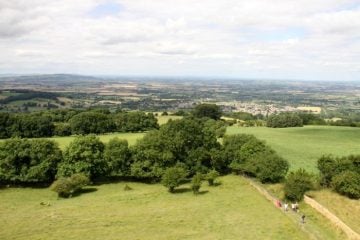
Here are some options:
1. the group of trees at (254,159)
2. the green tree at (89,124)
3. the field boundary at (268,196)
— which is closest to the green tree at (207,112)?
the green tree at (89,124)

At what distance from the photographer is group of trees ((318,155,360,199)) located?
49.4 m

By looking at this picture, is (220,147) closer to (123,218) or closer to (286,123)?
(123,218)

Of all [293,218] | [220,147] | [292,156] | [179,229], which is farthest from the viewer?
[292,156]

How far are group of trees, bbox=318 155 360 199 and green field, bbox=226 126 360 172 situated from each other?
373 inches

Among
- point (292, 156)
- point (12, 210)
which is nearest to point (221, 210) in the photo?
point (12, 210)

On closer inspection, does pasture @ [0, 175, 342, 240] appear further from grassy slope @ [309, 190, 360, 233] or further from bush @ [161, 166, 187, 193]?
grassy slope @ [309, 190, 360, 233]

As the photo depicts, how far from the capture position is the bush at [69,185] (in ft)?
180

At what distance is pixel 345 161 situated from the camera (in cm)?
5591

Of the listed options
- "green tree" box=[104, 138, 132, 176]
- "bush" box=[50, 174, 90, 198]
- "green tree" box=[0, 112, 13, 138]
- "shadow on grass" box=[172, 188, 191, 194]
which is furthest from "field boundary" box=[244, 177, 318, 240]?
"green tree" box=[0, 112, 13, 138]

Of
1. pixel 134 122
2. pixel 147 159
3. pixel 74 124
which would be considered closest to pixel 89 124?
pixel 74 124

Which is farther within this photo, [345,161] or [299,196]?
[345,161]

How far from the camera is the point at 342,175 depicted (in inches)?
2021

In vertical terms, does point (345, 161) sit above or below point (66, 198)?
above

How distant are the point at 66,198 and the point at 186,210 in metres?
19.1
